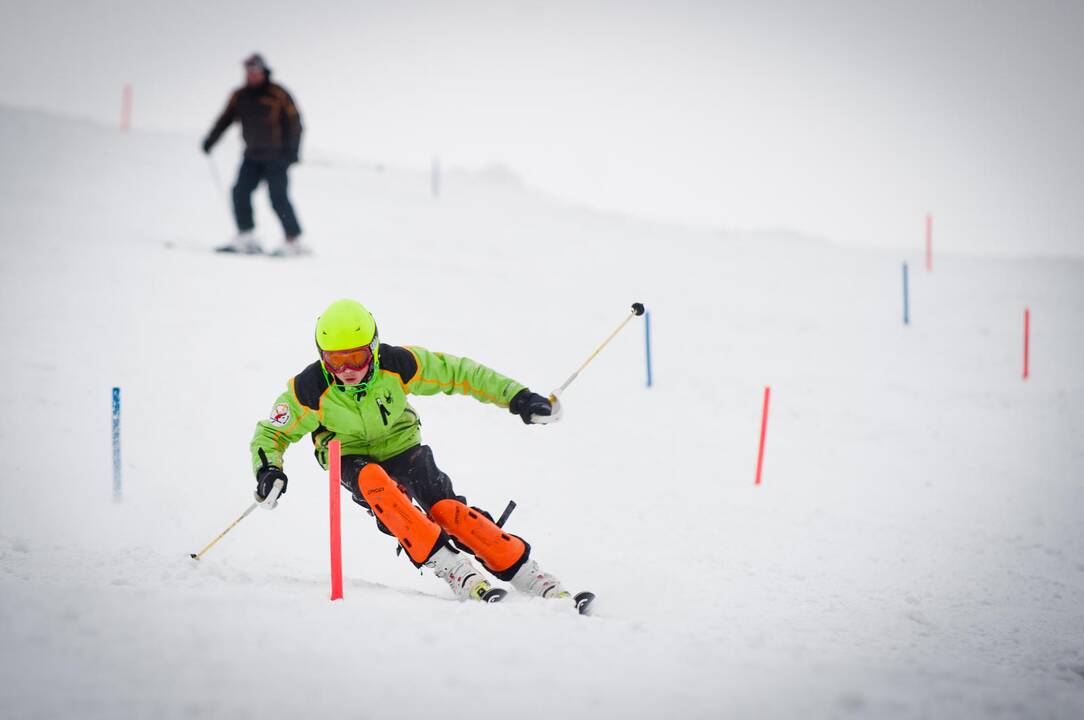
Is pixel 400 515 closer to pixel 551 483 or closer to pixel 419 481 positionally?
pixel 419 481

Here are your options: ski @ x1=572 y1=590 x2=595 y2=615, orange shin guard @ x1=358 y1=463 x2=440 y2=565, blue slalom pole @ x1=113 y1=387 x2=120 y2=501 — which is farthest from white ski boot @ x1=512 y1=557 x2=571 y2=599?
blue slalom pole @ x1=113 y1=387 x2=120 y2=501

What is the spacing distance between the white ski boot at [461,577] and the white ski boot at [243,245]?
8543 mm

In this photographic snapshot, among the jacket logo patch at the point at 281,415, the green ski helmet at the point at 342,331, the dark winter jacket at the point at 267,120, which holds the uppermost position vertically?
the dark winter jacket at the point at 267,120

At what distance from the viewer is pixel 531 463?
7.61 m

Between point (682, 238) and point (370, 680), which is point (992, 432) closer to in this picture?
point (370, 680)

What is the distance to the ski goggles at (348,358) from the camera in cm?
452

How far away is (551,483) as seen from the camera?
23.9 ft

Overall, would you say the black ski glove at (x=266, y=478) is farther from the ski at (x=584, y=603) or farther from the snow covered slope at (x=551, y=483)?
the ski at (x=584, y=603)

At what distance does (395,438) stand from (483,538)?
916mm

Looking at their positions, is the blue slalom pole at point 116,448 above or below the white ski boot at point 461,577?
above

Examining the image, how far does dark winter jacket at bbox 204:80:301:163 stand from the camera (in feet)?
36.0

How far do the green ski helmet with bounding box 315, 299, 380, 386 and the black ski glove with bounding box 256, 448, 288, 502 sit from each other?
2.25ft

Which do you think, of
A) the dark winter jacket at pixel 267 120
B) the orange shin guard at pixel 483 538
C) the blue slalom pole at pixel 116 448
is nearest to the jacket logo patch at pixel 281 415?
the orange shin guard at pixel 483 538

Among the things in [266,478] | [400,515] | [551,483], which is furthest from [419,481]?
[551,483]
